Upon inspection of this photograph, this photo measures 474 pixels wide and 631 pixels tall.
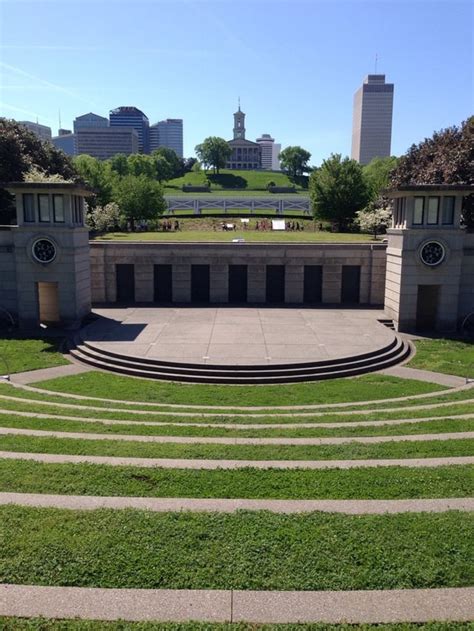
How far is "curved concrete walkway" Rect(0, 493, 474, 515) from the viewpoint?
960cm

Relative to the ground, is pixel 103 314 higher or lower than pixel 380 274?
lower

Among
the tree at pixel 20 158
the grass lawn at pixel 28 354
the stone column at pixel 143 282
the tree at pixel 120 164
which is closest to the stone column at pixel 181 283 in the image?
the stone column at pixel 143 282

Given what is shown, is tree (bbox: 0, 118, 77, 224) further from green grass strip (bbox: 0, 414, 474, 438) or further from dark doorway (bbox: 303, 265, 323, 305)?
green grass strip (bbox: 0, 414, 474, 438)

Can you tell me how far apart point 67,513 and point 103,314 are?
87.8ft

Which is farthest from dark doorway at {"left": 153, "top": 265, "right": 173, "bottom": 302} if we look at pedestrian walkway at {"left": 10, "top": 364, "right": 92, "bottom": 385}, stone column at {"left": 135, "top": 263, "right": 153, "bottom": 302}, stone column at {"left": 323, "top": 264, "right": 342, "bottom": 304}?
pedestrian walkway at {"left": 10, "top": 364, "right": 92, "bottom": 385}

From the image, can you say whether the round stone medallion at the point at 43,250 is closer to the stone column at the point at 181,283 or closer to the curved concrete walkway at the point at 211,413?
the stone column at the point at 181,283

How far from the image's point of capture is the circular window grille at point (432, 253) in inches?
1211

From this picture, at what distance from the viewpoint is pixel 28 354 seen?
88.9ft

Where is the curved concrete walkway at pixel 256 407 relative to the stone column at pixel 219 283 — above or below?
below

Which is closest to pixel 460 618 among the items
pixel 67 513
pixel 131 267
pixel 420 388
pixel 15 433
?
pixel 67 513

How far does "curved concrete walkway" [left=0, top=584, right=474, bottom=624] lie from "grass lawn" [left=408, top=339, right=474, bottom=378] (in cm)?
1844

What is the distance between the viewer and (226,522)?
355 inches

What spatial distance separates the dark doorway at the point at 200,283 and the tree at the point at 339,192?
37.9 metres

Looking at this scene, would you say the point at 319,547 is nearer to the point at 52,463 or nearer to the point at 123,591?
the point at 123,591
